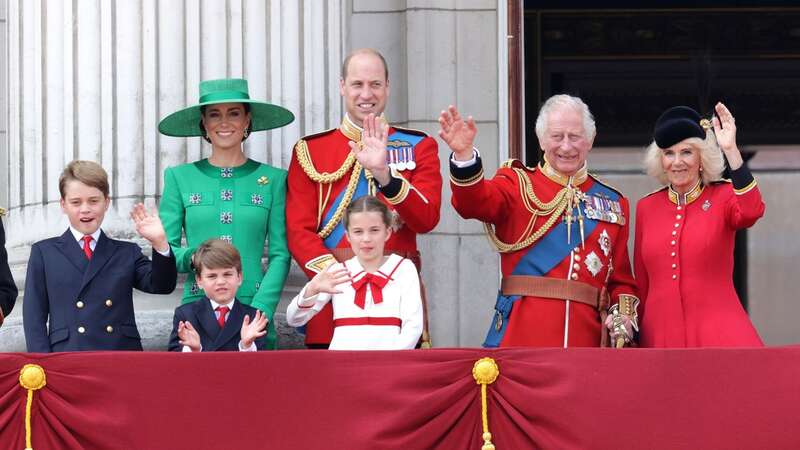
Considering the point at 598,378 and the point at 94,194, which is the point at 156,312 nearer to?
the point at 94,194

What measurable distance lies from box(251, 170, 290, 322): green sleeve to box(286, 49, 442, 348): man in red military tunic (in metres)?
0.04

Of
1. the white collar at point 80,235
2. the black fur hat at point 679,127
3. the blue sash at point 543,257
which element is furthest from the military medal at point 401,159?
the white collar at point 80,235

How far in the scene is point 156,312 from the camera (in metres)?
7.03

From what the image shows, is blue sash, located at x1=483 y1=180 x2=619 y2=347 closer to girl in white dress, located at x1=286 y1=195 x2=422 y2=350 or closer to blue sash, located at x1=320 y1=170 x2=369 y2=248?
girl in white dress, located at x1=286 y1=195 x2=422 y2=350

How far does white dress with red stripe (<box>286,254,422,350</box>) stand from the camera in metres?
6.18

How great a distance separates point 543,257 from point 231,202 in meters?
1.16

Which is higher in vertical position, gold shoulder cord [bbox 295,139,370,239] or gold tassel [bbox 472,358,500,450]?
gold shoulder cord [bbox 295,139,370,239]

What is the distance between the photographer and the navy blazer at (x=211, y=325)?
6.30 meters

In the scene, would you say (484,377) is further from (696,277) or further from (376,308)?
(696,277)

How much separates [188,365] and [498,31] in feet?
11.6

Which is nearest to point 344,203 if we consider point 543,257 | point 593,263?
point 543,257

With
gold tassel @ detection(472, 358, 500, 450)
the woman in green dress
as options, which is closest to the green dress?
the woman in green dress

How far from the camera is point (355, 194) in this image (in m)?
6.70

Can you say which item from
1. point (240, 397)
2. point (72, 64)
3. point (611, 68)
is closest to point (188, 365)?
point (240, 397)
